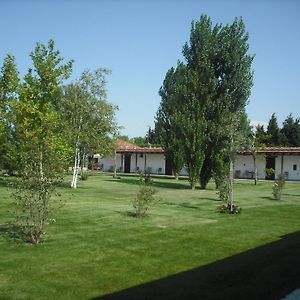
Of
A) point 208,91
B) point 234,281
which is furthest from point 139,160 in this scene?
point 234,281

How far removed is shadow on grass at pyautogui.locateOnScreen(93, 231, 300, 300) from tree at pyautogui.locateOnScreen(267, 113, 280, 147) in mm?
50539

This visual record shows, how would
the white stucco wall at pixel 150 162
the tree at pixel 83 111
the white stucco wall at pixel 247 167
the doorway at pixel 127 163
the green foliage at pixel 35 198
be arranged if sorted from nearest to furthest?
the green foliage at pixel 35 198 < the tree at pixel 83 111 < the white stucco wall at pixel 247 167 < the white stucco wall at pixel 150 162 < the doorway at pixel 127 163

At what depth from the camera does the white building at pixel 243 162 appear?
40.9 meters

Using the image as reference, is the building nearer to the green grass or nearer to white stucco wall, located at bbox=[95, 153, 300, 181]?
white stucco wall, located at bbox=[95, 153, 300, 181]

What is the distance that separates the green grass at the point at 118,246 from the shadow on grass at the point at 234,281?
0.28m

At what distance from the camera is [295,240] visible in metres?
→ 9.58

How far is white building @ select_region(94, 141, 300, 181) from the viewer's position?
40875 millimetres

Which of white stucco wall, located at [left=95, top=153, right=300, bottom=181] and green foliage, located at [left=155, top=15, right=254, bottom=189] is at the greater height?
green foliage, located at [left=155, top=15, right=254, bottom=189]

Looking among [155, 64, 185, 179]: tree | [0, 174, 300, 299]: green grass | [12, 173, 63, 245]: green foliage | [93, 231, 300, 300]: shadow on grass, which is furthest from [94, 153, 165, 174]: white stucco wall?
[93, 231, 300, 300]: shadow on grass

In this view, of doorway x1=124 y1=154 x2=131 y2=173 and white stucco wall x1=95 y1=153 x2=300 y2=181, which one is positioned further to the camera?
doorway x1=124 y1=154 x2=131 y2=173

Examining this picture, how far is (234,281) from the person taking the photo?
6.30 metres

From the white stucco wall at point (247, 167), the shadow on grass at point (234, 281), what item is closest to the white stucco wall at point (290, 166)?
the white stucco wall at point (247, 167)

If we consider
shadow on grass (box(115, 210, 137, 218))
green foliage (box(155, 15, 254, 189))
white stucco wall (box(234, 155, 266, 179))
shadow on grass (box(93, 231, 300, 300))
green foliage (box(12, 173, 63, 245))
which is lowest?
shadow on grass (box(93, 231, 300, 300))

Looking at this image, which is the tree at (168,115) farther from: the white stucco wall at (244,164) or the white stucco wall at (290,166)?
the white stucco wall at (290,166)
